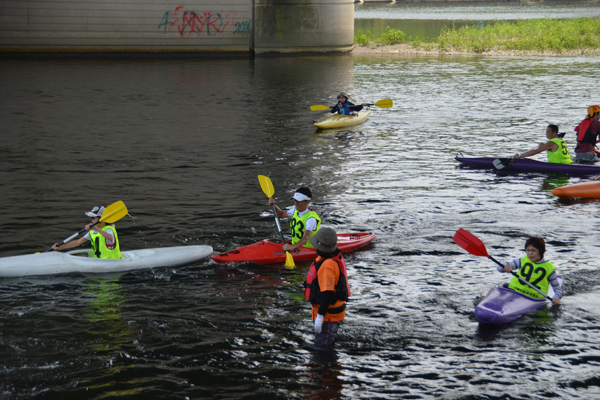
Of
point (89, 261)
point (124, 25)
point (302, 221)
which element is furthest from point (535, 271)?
point (124, 25)

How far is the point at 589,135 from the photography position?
1391cm

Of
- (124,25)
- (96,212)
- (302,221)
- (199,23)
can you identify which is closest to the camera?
(96,212)

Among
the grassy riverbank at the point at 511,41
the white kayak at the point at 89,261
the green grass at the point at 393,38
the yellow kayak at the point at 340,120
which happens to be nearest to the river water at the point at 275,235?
the white kayak at the point at 89,261

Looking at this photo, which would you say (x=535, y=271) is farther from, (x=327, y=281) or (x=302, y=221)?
(x=302, y=221)

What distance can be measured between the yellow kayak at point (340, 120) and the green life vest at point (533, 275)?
12.3 metres

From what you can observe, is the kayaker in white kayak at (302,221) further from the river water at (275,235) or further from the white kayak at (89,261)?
the white kayak at (89,261)

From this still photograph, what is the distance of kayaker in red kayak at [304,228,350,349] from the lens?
5945 millimetres

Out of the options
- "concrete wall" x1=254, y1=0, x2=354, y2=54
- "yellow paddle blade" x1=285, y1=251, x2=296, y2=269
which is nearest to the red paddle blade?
"yellow paddle blade" x1=285, y1=251, x2=296, y2=269

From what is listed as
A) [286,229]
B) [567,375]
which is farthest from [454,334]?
[286,229]

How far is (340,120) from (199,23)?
834 inches

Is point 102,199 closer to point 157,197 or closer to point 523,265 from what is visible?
point 157,197

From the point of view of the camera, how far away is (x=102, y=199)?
12.0 meters

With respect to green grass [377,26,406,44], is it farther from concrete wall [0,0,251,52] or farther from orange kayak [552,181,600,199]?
orange kayak [552,181,600,199]

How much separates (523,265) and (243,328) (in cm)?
357
